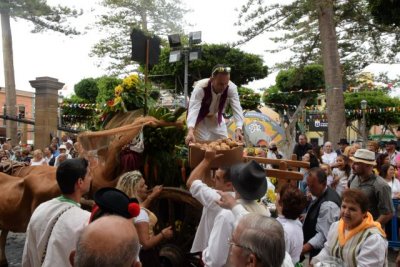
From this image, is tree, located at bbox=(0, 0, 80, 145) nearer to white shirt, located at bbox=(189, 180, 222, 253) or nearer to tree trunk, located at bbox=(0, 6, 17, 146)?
tree trunk, located at bbox=(0, 6, 17, 146)

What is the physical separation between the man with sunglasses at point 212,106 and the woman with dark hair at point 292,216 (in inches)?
55.4

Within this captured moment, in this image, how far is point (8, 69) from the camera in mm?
21859

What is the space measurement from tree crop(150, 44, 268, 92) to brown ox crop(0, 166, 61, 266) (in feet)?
66.8

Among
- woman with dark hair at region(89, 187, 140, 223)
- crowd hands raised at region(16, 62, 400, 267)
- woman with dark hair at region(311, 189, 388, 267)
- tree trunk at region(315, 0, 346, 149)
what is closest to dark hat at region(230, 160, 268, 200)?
Result: crowd hands raised at region(16, 62, 400, 267)

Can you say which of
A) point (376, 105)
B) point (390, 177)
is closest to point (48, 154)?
point (390, 177)

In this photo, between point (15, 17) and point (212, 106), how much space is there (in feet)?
65.1

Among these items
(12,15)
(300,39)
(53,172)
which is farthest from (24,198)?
(300,39)

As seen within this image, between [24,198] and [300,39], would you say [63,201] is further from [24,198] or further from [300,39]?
[300,39]

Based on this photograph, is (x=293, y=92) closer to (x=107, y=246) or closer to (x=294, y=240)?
(x=294, y=240)

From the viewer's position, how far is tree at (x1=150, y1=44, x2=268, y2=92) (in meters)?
26.9

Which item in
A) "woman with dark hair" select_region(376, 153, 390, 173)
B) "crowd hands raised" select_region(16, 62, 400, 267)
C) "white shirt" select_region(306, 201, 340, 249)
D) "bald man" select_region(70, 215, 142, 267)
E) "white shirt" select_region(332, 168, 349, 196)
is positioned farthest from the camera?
"woman with dark hair" select_region(376, 153, 390, 173)

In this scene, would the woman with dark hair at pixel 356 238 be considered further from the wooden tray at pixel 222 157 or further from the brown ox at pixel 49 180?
the brown ox at pixel 49 180

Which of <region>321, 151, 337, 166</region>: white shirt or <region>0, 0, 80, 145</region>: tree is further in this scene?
<region>0, 0, 80, 145</region>: tree

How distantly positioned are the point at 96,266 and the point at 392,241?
7199 mm
